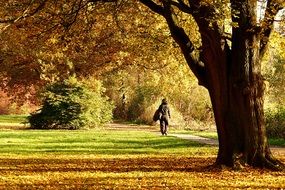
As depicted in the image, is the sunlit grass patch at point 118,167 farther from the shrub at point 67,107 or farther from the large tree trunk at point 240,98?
the shrub at point 67,107

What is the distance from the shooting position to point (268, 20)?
1338 cm

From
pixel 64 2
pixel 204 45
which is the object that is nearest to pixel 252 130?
pixel 204 45

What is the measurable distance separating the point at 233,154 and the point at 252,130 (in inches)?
29.4

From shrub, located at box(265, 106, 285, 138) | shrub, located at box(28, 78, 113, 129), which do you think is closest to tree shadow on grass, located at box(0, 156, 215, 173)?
shrub, located at box(265, 106, 285, 138)

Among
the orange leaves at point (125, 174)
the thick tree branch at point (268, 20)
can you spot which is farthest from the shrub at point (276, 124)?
the thick tree branch at point (268, 20)

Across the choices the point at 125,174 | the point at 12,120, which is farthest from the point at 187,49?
the point at 12,120

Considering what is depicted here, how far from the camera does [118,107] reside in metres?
48.2

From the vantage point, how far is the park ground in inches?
453

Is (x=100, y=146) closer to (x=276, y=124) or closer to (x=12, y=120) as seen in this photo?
(x=276, y=124)

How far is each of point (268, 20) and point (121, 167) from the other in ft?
17.1

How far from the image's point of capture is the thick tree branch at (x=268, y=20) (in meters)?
12.8

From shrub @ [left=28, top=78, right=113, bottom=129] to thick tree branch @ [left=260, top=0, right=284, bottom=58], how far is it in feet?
67.6

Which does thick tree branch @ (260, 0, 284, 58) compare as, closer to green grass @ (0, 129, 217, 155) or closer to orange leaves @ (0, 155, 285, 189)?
orange leaves @ (0, 155, 285, 189)

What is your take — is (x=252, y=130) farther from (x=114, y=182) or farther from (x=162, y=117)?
(x=162, y=117)
